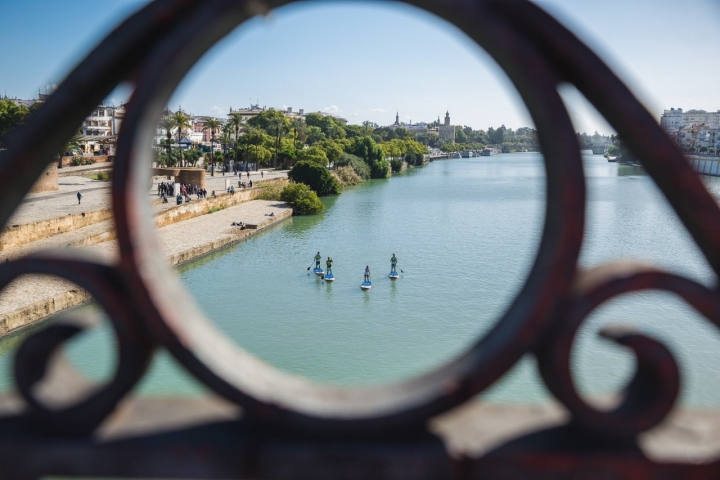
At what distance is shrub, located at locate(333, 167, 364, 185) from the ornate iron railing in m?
38.5

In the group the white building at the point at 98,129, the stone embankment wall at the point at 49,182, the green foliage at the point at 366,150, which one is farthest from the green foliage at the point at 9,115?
the green foliage at the point at 366,150

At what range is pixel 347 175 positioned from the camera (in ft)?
136

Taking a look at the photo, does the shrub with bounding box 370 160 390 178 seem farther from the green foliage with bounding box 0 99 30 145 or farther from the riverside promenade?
the green foliage with bounding box 0 99 30 145

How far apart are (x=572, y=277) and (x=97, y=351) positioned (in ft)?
34.9

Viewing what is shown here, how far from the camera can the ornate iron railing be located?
1310 millimetres

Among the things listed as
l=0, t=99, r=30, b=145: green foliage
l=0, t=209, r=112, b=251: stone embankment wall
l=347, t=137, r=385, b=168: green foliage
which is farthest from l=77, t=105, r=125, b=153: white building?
l=0, t=209, r=112, b=251: stone embankment wall

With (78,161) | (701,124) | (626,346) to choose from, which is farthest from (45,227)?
(701,124)

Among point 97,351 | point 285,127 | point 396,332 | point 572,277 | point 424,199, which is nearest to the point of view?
point 572,277

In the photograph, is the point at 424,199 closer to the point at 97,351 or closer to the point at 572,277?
the point at 97,351

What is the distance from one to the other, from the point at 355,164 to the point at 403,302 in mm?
31483

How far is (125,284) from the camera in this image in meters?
1.36

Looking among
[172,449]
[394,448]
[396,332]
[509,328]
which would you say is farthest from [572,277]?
[396,332]

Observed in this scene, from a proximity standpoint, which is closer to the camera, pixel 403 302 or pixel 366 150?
pixel 403 302

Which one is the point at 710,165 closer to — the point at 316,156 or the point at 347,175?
the point at 347,175
